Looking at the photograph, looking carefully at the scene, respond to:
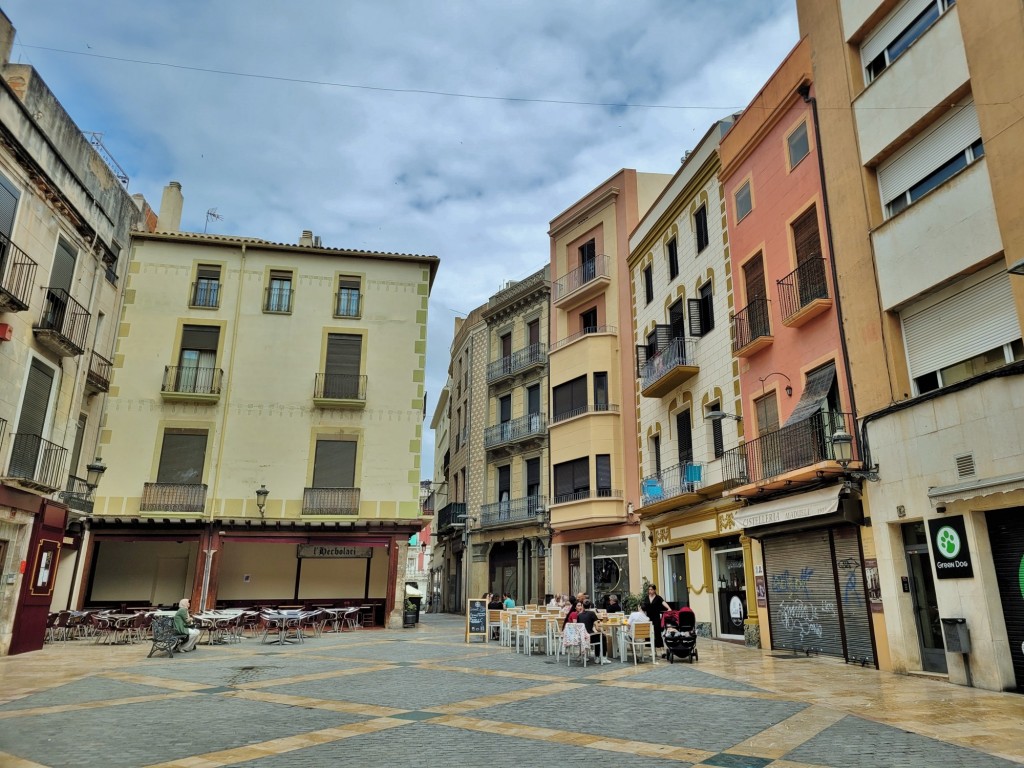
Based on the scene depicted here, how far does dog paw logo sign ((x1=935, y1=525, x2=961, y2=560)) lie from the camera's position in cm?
1101

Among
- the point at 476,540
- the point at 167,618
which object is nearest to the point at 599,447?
the point at 476,540

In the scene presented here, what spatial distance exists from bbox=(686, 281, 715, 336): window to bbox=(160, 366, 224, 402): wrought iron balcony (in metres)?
16.3

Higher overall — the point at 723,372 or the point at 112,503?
the point at 723,372

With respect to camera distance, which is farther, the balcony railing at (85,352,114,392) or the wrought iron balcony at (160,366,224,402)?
the wrought iron balcony at (160,366,224,402)

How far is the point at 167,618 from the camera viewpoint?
15.8m

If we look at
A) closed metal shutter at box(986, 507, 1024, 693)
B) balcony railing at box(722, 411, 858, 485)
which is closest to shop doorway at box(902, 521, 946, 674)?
closed metal shutter at box(986, 507, 1024, 693)

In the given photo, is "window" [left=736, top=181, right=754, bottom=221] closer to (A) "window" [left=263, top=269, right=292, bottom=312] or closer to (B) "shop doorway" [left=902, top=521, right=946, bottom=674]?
(B) "shop doorway" [left=902, top=521, right=946, bottom=674]

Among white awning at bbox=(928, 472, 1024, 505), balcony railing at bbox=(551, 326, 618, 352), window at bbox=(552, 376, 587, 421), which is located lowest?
white awning at bbox=(928, 472, 1024, 505)

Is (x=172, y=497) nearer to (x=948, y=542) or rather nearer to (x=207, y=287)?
(x=207, y=287)

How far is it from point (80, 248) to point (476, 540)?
22.5m

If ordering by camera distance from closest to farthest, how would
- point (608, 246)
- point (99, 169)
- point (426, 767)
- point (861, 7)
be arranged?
point (426, 767) < point (861, 7) < point (99, 169) < point (608, 246)

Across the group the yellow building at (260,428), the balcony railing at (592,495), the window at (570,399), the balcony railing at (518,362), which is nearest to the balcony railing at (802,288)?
the balcony railing at (592,495)

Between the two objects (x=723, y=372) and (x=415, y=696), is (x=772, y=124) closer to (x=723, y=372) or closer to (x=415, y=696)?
(x=723, y=372)

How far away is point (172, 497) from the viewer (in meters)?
23.8
